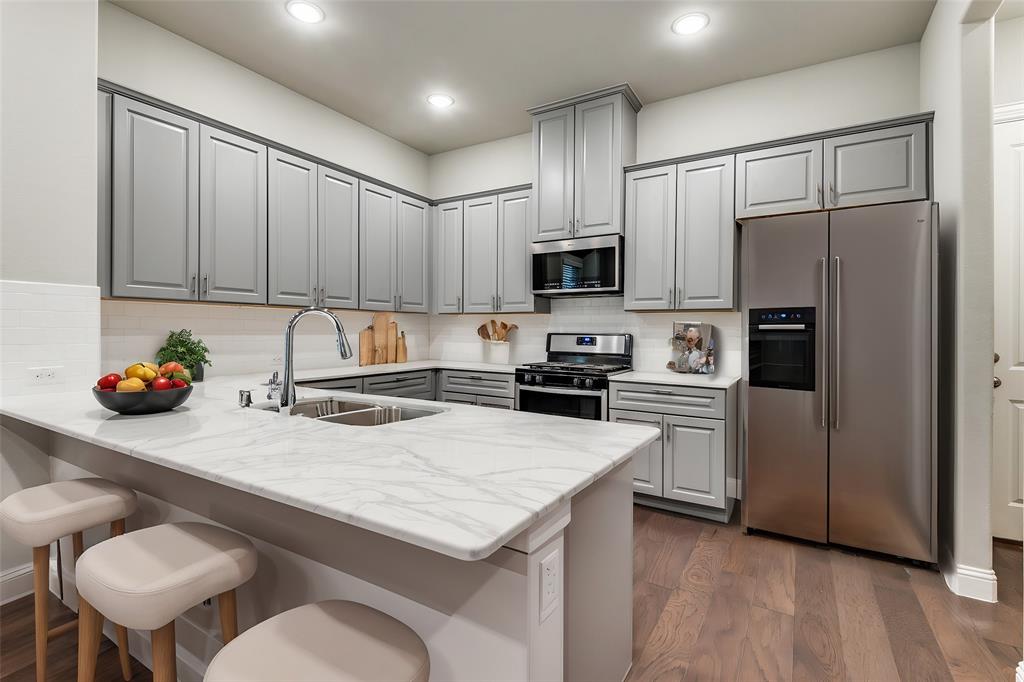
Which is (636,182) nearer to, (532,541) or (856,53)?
(856,53)

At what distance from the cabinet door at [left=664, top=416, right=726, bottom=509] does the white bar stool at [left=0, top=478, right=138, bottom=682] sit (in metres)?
2.75

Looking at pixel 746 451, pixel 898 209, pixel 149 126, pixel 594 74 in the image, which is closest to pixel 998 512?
pixel 746 451

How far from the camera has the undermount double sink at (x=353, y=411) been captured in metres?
2.20

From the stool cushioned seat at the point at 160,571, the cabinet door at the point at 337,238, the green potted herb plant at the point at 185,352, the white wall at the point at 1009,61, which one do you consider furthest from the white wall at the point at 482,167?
the stool cushioned seat at the point at 160,571

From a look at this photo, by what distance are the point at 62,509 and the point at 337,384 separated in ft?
6.16

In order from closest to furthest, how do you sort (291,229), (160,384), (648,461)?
(160,384) < (648,461) < (291,229)

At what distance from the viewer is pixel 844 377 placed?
8.73 ft

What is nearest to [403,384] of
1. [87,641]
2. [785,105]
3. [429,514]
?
[87,641]

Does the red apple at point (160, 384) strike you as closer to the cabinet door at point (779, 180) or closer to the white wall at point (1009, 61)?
the cabinet door at point (779, 180)

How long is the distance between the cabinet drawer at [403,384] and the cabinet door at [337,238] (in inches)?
24.8

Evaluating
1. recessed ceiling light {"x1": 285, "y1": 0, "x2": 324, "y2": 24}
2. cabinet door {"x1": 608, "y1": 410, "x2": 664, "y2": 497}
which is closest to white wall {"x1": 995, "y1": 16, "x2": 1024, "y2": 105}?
cabinet door {"x1": 608, "y1": 410, "x2": 664, "y2": 497}

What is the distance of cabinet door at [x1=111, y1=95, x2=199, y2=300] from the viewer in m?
2.59

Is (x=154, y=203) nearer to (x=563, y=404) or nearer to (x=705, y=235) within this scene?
(x=563, y=404)

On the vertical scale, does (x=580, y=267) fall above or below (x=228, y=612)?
above
